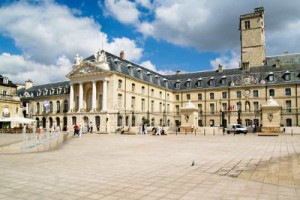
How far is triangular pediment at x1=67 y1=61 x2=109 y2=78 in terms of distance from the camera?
168ft

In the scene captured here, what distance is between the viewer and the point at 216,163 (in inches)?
401

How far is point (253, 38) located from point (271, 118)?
1600 inches

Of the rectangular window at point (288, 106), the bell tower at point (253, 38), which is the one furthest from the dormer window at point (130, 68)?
the rectangular window at point (288, 106)

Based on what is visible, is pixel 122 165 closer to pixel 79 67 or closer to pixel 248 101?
pixel 79 67

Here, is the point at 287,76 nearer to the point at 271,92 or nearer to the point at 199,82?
the point at 271,92

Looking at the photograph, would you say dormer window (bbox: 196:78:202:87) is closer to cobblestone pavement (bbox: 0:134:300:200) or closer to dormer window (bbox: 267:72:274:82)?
dormer window (bbox: 267:72:274:82)

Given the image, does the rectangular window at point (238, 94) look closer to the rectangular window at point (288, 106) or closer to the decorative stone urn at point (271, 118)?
the rectangular window at point (288, 106)

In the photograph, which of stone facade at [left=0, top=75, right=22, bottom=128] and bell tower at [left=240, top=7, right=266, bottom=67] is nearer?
stone facade at [left=0, top=75, right=22, bottom=128]

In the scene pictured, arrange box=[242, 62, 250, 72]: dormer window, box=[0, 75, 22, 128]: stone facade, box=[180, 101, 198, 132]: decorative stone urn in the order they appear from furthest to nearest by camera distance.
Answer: box=[242, 62, 250, 72]: dormer window, box=[0, 75, 22, 128]: stone facade, box=[180, 101, 198, 132]: decorative stone urn

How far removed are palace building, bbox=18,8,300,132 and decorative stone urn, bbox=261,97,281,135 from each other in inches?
629

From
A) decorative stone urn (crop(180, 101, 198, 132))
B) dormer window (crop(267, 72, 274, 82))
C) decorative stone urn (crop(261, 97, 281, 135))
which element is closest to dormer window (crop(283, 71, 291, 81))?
dormer window (crop(267, 72, 274, 82))

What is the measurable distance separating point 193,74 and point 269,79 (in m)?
18.1

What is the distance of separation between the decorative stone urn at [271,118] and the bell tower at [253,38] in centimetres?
3651

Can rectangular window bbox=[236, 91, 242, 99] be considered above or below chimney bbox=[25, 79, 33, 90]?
below
